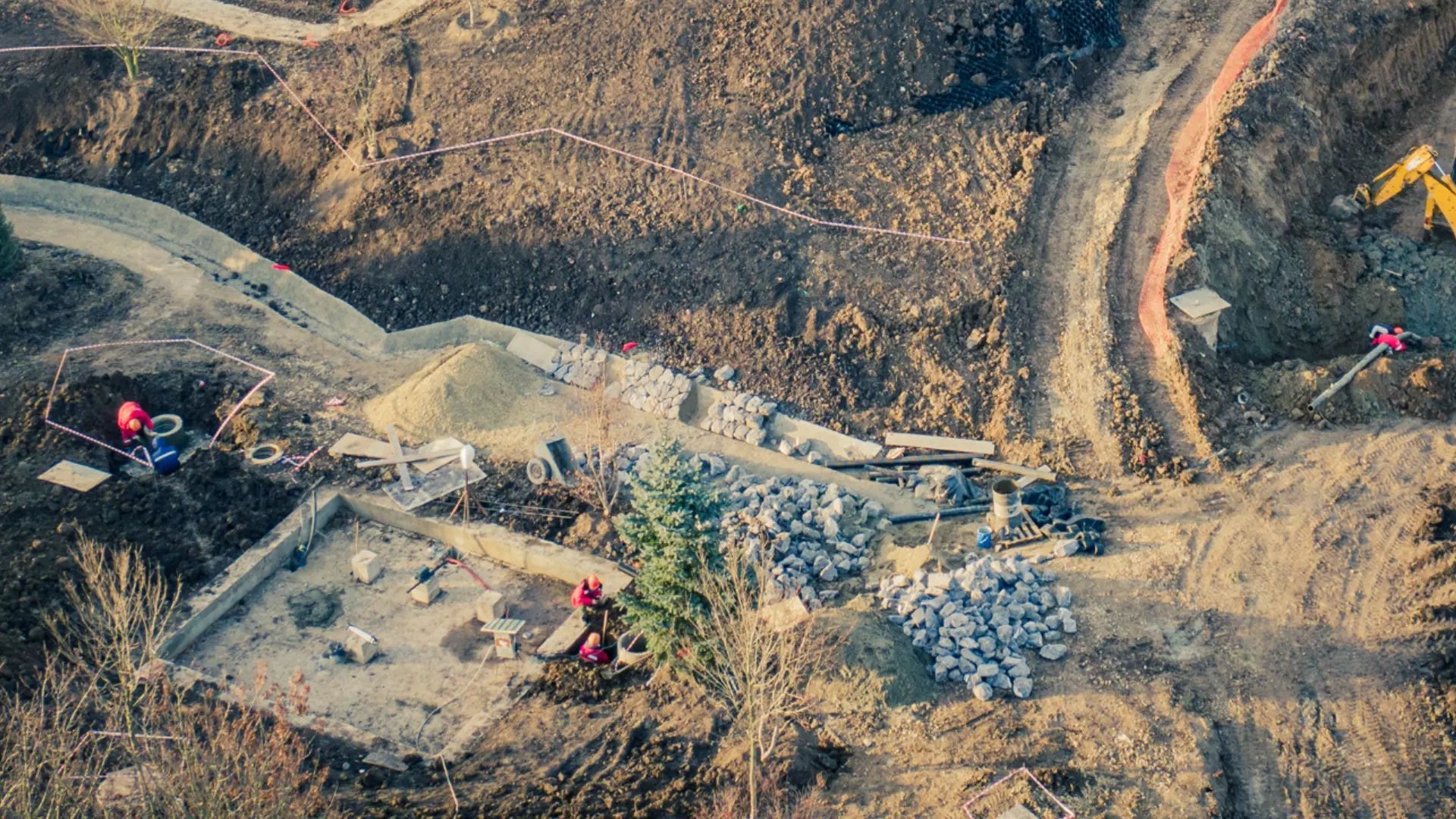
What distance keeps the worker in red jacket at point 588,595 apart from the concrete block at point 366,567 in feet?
11.1

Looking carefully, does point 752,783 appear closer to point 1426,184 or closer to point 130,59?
point 1426,184

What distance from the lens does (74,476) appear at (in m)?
23.7

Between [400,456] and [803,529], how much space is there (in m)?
7.01

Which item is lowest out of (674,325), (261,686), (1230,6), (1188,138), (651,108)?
(261,686)

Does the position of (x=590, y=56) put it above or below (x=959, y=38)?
below

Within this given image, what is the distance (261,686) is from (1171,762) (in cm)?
1220

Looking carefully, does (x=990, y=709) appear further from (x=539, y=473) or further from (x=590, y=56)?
(x=590, y=56)

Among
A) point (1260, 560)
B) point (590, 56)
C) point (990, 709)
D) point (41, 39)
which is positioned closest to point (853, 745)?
point (990, 709)

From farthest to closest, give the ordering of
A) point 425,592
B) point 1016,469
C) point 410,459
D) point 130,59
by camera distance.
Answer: point 130,59 → point 410,459 → point 1016,469 → point 425,592

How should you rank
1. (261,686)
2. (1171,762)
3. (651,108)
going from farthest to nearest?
1. (651,108)
2. (261,686)
3. (1171,762)

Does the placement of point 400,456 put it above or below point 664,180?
below

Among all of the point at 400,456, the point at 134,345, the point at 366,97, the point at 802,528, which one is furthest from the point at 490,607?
the point at 366,97

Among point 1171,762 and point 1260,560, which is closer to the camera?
point 1171,762

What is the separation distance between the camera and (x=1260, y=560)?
67.9ft
